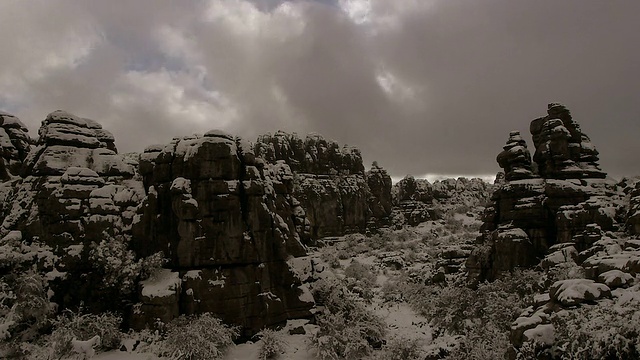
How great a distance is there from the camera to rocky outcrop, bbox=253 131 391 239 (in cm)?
8319

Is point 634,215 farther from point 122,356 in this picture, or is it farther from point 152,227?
point 122,356

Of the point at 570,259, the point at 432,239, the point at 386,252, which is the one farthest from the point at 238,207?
the point at 432,239

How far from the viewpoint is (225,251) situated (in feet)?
84.3

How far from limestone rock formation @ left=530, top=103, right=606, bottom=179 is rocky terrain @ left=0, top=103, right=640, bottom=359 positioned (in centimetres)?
12

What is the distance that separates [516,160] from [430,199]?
71761 millimetres

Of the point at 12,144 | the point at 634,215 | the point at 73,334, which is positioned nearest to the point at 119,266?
the point at 73,334

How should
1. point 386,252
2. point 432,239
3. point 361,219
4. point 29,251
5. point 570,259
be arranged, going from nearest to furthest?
1. point 29,251
2. point 570,259
3. point 386,252
4. point 432,239
5. point 361,219

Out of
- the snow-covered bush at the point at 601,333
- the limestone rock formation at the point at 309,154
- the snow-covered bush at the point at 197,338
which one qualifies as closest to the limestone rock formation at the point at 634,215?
the snow-covered bush at the point at 601,333

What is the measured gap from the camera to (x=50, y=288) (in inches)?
901

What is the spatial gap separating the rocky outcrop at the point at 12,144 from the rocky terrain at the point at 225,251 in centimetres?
13

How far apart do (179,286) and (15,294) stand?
28.5 feet

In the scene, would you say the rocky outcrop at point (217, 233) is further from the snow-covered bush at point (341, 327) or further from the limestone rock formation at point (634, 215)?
the limestone rock formation at point (634, 215)

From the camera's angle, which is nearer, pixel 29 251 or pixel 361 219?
pixel 29 251

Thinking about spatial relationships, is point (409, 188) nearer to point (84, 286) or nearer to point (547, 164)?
point (547, 164)
